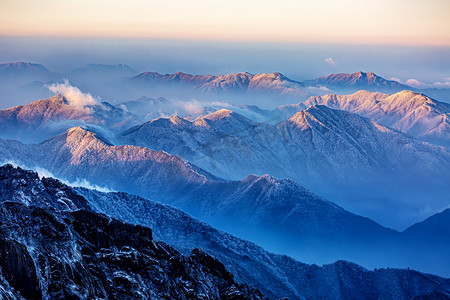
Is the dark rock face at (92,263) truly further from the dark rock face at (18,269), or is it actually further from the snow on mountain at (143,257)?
the snow on mountain at (143,257)

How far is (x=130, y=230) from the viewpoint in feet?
227

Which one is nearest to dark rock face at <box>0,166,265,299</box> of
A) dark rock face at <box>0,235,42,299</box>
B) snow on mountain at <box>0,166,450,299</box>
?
dark rock face at <box>0,235,42,299</box>

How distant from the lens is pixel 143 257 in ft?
213

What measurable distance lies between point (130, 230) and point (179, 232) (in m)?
62.0

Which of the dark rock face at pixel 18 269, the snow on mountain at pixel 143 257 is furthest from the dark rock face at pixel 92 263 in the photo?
the snow on mountain at pixel 143 257

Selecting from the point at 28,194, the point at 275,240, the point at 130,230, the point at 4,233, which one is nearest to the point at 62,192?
the point at 28,194

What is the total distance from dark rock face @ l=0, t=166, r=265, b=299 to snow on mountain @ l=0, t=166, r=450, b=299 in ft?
0.38

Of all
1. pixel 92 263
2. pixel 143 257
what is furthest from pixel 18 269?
pixel 143 257

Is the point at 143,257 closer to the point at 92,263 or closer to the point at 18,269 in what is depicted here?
the point at 92,263

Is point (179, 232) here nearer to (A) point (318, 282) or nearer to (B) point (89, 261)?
(A) point (318, 282)

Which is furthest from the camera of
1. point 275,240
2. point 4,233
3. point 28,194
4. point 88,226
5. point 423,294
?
point 275,240

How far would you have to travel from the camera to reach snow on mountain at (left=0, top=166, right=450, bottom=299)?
5306 cm

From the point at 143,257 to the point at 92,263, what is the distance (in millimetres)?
8625

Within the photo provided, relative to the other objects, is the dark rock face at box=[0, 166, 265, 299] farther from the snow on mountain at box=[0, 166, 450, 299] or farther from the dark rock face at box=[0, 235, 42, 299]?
the snow on mountain at box=[0, 166, 450, 299]
